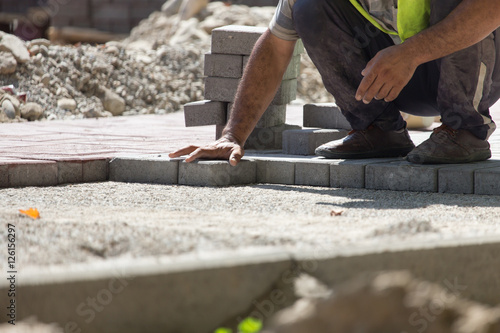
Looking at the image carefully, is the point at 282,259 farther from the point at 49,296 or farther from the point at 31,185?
the point at 31,185

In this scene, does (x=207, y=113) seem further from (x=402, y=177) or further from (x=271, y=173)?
(x=402, y=177)

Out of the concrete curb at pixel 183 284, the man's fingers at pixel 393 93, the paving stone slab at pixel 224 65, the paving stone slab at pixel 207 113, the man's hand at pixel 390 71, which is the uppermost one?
the paving stone slab at pixel 224 65

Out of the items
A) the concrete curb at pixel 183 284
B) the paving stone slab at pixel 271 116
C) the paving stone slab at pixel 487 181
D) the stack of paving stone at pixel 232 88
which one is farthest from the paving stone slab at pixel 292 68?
the concrete curb at pixel 183 284

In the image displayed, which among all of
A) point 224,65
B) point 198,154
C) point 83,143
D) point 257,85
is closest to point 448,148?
point 257,85

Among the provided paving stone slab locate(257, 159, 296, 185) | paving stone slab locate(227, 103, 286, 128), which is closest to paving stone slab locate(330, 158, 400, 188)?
paving stone slab locate(257, 159, 296, 185)

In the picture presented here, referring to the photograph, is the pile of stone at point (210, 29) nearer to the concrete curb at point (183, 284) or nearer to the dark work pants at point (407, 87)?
the dark work pants at point (407, 87)

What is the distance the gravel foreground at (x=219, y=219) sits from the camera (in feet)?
5.93

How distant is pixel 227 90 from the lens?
14.4ft

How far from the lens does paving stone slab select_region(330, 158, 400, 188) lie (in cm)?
347

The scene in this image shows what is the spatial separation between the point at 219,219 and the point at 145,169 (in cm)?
137

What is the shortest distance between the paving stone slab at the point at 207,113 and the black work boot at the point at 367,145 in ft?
2.99

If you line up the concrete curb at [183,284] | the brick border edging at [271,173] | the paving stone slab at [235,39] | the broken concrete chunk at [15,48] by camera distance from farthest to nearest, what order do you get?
the broken concrete chunk at [15,48], the paving stone slab at [235,39], the brick border edging at [271,173], the concrete curb at [183,284]

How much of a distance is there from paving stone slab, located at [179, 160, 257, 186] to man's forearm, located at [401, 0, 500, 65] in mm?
1091

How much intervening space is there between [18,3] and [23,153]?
519 inches
